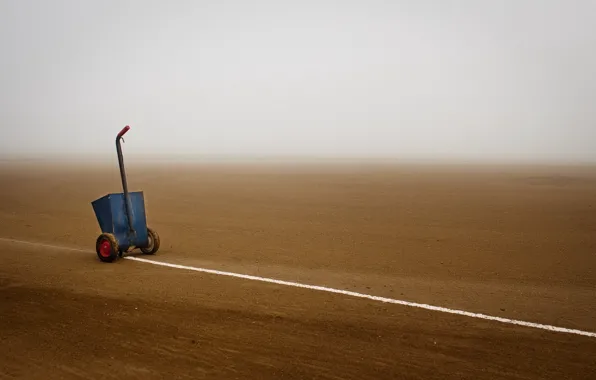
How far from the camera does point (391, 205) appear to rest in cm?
1956

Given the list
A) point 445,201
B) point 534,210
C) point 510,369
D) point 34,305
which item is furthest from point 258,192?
point 510,369

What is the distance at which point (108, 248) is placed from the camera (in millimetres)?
8305

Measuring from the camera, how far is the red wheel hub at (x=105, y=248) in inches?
326

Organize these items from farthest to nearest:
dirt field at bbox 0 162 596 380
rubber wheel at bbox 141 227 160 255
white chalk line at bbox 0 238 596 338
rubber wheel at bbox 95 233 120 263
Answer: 1. rubber wheel at bbox 141 227 160 255
2. rubber wheel at bbox 95 233 120 263
3. white chalk line at bbox 0 238 596 338
4. dirt field at bbox 0 162 596 380

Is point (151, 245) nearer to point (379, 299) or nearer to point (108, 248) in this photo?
point (108, 248)

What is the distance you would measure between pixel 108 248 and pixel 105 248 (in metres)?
0.09

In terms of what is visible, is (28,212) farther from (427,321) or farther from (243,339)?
(427,321)

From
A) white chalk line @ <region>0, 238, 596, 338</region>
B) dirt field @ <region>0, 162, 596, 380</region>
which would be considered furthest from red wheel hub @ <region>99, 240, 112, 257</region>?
white chalk line @ <region>0, 238, 596, 338</region>

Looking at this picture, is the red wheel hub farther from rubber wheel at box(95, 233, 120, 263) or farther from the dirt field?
the dirt field

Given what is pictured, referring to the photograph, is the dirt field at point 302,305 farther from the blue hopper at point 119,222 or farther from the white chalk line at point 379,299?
the blue hopper at point 119,222

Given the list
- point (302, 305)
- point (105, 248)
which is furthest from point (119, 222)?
point (302, 305)

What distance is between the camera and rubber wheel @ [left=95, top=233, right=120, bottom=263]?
8250 mm

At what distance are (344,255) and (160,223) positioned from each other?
7.57 meters

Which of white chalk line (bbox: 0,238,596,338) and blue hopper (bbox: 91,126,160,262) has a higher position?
blue hopper (bbox: 91,126,160,262)
